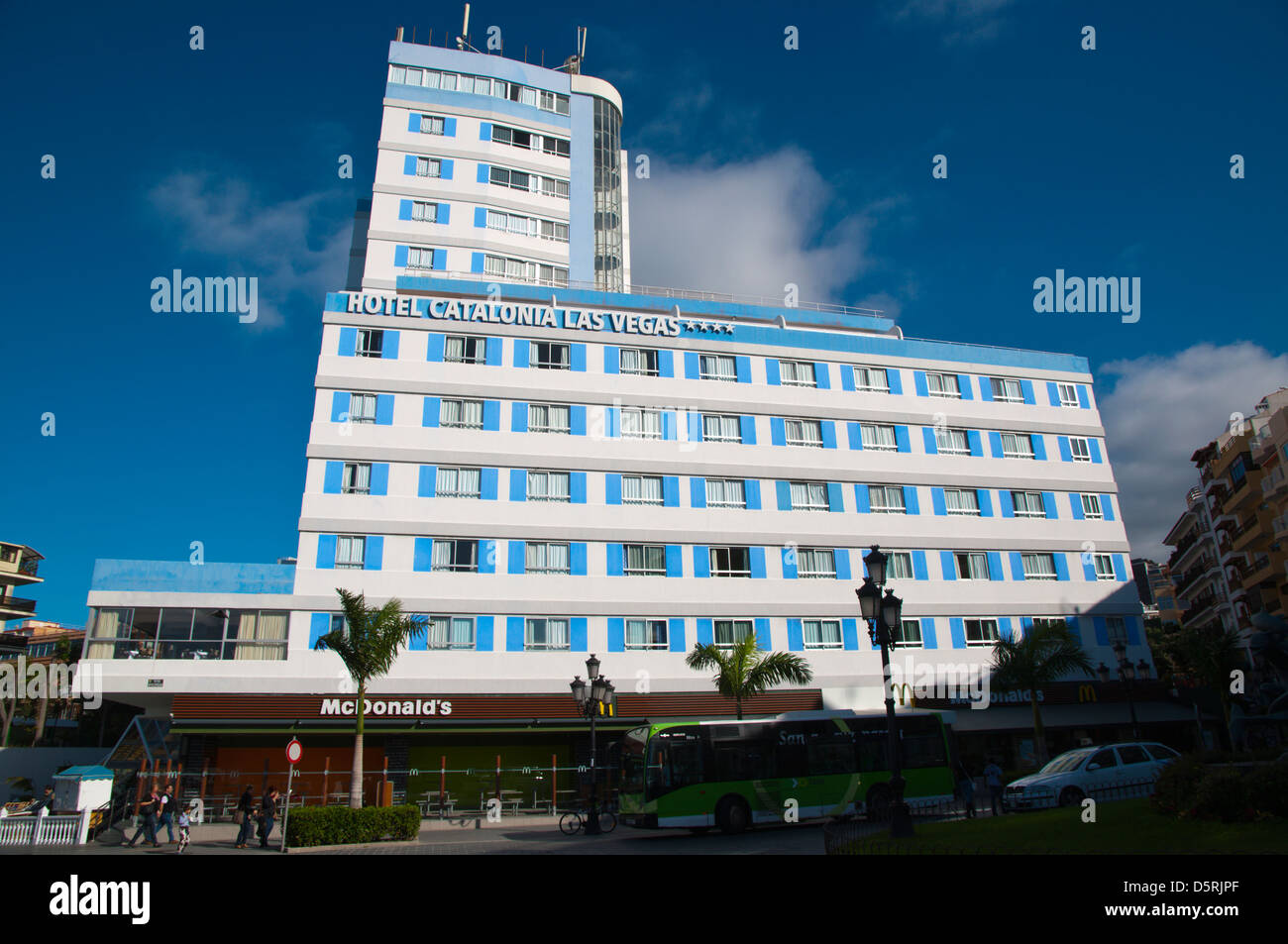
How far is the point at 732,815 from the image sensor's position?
23.4 meters

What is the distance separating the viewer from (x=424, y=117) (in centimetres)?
4978

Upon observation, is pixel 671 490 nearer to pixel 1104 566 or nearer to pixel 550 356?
pixel 550 356

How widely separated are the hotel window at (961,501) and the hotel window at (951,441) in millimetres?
1987

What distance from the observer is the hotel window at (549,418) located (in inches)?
1447

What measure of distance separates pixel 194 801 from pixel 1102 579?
41.0 metres

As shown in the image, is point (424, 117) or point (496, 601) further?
point (424, 117)

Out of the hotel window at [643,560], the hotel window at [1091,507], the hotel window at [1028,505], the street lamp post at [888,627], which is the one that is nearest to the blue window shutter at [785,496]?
the hotel window at [643,560]

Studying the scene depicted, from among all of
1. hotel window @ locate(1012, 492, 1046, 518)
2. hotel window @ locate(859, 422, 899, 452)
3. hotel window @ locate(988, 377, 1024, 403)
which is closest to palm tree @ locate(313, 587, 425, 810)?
hotel window @ locate(859, 422, 899, 452)

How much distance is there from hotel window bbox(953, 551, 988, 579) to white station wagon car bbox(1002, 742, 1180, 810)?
1742 cm

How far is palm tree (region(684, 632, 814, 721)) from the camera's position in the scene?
30.0 metres

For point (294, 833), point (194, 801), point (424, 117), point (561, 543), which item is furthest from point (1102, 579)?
point (424, 117)

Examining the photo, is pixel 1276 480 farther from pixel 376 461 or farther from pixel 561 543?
pixel 376 461

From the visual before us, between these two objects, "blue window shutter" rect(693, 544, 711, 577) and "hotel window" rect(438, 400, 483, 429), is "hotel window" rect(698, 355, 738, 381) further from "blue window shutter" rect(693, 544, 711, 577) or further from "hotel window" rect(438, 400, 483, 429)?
"hotel window" rect(438, 400, 483, 429)

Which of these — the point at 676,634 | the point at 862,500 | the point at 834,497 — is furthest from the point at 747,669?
the point at 862,500
